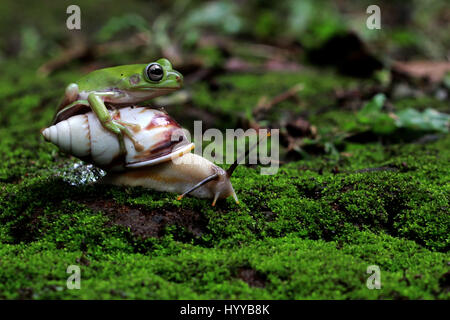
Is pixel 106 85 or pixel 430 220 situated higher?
pixel 106 85

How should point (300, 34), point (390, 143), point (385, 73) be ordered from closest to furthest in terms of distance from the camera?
point (390, 143), point (385, 73), point (300, 34)

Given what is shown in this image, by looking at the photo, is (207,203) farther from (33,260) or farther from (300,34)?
(300,34)

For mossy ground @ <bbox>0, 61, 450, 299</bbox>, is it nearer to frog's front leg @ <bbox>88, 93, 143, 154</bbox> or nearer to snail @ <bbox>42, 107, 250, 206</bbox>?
snail @ <bbox>42, 107, 250, 206</bbox>

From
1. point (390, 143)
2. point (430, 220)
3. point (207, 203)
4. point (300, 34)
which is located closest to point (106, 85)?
point (207, 203)

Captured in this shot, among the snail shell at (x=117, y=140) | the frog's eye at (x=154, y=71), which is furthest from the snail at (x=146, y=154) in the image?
the frog's eye at (x=154, y=71)

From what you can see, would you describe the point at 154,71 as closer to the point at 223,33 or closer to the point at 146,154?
the point at 146,154

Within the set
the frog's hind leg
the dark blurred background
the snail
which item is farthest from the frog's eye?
the dark blurred background

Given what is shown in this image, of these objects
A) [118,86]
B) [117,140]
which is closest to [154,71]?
[118,86]
